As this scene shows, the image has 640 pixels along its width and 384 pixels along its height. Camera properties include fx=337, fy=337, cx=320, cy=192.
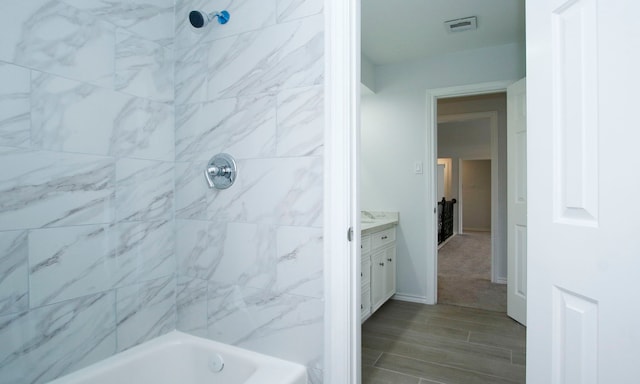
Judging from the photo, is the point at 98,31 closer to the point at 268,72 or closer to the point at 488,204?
the point at 268,72

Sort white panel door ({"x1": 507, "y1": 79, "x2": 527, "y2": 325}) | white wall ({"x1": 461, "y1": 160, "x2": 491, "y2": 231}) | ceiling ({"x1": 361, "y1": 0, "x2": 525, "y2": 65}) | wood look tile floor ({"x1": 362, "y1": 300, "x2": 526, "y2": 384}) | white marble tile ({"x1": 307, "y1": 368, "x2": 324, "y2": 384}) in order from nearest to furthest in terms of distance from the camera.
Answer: white marble tile ({"x1": 307, "y1": 368, "x2": 324, "y2": 384}), wood look tile floor ({"x1": 362, "y1": 300, "x2": 526, "y2": 384}), ceiling ({"x1": 361, "y1": 0, "x2": 525, "y2": 65}), white panel door ({"x1": 507, "y1": 79, "x2": 527, "y2": 325}), white wall ({"x1": 461, "y1": 160, "x2": 491, "y2": 231})

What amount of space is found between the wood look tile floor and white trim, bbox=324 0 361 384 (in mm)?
801

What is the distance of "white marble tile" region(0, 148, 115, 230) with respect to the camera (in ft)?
3.79

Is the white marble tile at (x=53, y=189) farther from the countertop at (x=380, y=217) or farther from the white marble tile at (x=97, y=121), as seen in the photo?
the countertop at (x=380, y=217)

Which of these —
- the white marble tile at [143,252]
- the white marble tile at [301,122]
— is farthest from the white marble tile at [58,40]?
the white marble tile at [301,122]

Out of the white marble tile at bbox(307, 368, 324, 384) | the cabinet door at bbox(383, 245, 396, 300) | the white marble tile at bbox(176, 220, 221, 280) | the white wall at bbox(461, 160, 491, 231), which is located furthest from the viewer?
the white wall at bbox(461, 160, 491, 231)

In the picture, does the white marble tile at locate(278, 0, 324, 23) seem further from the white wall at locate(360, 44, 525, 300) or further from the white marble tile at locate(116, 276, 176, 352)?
the white wall at locate(360, 44, 525, 300)

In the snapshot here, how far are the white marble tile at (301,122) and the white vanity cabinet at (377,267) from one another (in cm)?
133

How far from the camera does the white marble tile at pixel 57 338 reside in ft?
3.80

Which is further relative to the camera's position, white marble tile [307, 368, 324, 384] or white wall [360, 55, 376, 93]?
white wall [360, 55, 376, 93]

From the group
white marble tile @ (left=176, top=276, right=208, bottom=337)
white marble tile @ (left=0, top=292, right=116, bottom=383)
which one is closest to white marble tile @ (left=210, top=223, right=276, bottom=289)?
white marble tile @ (left=176, top=276, right=208, bottom=337)

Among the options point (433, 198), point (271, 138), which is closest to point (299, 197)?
point (271, 138)

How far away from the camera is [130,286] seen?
4.96 feet

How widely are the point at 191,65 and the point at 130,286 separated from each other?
1.08 m
